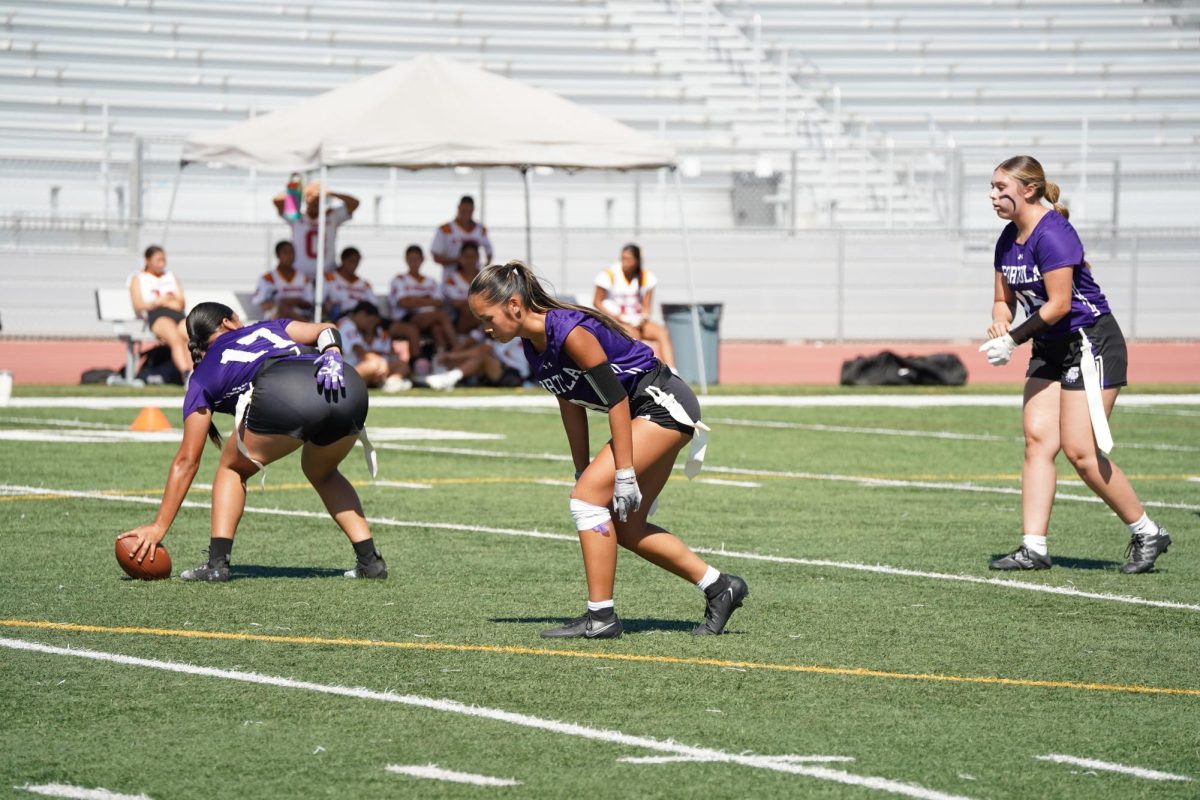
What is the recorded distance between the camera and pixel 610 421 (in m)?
6.58

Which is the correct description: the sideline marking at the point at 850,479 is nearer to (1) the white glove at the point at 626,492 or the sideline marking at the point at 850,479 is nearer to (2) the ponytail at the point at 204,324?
(2) the ponytail at the point at 204,324

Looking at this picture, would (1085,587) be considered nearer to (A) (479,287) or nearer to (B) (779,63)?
(A) (479,287)

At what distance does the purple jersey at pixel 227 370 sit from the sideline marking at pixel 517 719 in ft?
5.52

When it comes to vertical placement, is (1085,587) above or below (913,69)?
below

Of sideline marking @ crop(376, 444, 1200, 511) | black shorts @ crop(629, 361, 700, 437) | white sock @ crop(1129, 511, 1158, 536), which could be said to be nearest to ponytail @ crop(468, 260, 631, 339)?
black shorts @ crop(629, 361, 700, 437)

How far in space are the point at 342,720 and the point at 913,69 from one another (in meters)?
32.0

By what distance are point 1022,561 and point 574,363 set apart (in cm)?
309

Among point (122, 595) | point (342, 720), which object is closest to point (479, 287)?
point (342, 720)

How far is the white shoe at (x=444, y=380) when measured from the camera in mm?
20891

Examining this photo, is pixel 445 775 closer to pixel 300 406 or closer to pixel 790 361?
pixel 300 406

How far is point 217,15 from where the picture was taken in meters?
34.2

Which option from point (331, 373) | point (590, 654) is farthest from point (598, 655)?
point (331, 373)

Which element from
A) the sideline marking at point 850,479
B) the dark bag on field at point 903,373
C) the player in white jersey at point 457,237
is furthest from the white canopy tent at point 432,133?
the sideline marking at point 850,479

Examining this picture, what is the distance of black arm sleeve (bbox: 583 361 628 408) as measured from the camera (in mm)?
6523
